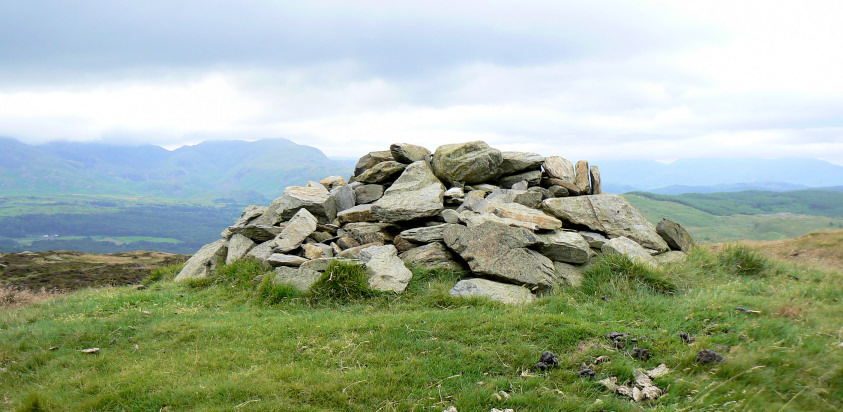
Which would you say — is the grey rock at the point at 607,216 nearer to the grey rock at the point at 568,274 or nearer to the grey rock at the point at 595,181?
the grey rock at the point at 595,181

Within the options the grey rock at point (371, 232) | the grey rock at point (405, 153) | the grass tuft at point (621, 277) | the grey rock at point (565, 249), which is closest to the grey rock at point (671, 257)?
the grass tuft at point (621, 277)

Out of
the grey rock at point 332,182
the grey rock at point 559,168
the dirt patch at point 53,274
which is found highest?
the grey rock at point 559,168

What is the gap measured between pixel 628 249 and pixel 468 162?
682 cm

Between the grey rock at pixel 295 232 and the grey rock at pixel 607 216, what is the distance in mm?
7905

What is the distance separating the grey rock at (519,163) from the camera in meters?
18.6

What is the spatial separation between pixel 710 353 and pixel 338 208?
13.2 meters

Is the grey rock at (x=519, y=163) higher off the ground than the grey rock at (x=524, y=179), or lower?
higher

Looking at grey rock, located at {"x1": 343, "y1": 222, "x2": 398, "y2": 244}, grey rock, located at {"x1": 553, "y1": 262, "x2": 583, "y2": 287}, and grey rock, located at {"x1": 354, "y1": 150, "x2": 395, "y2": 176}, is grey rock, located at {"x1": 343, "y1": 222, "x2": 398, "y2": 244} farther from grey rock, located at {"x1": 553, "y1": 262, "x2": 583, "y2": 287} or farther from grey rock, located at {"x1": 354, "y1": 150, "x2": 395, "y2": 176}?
grey rock, located at {"x1": 354, "y1": 150, "x2": 395, "y2": 176}

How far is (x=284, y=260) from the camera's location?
1316 centimetres

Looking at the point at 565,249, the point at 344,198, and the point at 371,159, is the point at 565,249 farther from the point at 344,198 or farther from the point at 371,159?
the point at 371,159

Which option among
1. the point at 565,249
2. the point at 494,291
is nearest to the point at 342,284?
the point at 494,291

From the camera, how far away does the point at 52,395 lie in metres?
7.04

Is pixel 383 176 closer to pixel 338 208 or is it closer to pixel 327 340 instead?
pixel 338 208

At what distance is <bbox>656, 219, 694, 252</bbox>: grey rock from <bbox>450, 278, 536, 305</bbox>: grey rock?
22.7ft
